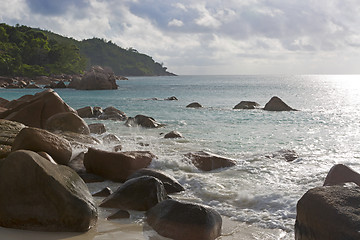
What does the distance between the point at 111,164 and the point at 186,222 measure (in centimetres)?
289

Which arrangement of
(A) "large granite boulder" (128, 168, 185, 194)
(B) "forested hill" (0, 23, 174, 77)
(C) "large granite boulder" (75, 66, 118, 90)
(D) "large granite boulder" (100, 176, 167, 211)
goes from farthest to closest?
(B) "forested hill" (0, 23, 174, 77) → (C) "large granite boulder" (75, 66, 118, 90) → (A) "large granite boulder" (128, 168, 185, 194) → (D) "large granite boulder" (100, 176, 167, 211)

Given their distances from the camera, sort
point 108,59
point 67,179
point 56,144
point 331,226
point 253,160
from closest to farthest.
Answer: point 331,226 < point 67,179 < point 56,144 < point 253,160 < point 108,59

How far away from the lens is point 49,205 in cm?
400

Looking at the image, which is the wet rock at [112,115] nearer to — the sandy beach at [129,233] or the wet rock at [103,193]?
the wet rock at [103,193]

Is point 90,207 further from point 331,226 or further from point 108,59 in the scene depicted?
point 108,59

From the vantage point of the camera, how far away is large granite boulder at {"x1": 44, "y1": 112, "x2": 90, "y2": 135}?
30.8 ft

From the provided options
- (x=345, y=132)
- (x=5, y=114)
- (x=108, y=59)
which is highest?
(x=108, y=59)

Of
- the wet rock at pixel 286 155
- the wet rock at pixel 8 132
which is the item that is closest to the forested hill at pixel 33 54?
the wet rock at pixel 8 132

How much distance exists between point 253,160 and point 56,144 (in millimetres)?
4073

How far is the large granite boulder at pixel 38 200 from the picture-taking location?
3.96 m

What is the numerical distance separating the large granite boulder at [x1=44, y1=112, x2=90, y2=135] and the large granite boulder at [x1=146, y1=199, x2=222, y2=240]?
583 centimetres

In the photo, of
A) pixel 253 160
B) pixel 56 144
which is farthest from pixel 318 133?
pixel 56 144

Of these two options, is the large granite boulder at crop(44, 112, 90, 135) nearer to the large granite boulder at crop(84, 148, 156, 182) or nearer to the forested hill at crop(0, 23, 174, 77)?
the large granite boulder at crop(84, 148, 156, 182)

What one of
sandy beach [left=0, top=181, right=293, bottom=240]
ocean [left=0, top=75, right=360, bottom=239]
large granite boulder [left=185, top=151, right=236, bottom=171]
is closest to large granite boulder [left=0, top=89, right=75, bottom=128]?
ocean [left=0, top=75, right=360, bottom=239]
